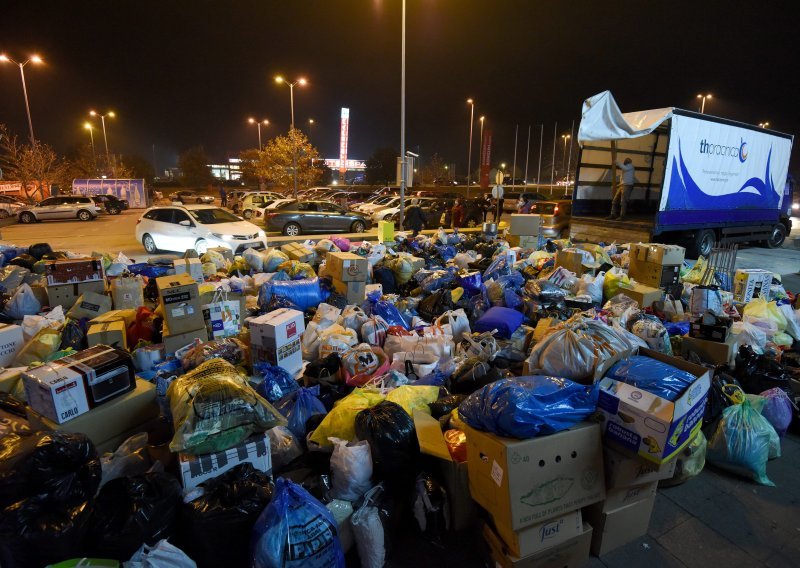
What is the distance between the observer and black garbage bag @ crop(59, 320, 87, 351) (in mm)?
4477

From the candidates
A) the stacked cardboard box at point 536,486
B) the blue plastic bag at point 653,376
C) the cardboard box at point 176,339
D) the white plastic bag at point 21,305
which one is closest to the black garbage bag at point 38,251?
the white plastic bag at point 21,305

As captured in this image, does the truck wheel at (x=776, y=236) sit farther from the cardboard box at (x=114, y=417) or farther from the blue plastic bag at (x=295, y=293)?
the cardboard box at (x=114, y=417)

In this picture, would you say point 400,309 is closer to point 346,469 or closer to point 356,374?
point 356,374

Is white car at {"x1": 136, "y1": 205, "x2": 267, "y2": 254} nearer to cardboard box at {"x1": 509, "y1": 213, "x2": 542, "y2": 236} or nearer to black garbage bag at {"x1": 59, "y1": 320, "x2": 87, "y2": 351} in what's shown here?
black garbage bag at {"x1": 59, "y1": 320, "x2": 87, "y2": 351}

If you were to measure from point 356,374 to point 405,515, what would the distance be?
136cm

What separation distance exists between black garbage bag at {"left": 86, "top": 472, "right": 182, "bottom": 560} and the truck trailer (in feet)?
27.0

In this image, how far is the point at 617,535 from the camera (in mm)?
2439

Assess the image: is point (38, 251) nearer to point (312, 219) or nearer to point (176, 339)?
point (176, 339)

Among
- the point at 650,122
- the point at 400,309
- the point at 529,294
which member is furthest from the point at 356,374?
the point at 650,122

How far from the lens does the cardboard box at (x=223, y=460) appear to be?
7.51 ft

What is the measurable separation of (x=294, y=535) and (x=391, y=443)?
760mm

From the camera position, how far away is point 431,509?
2.47 meters

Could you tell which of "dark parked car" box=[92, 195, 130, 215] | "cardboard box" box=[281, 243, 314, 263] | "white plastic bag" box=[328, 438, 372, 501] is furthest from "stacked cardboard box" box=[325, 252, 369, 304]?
"dark parked car" box=[92, 195, 130, 215]

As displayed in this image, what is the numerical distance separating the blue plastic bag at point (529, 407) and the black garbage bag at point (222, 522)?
3.70ft
